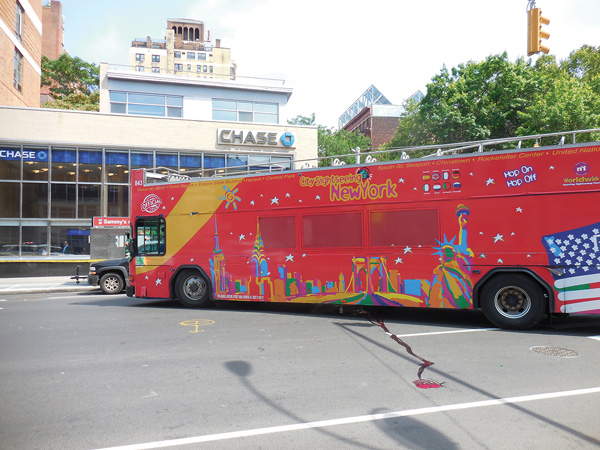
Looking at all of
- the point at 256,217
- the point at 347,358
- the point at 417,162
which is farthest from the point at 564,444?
the point at 256,217

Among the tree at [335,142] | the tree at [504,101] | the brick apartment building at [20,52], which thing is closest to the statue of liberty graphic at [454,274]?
the tree at [504,101]

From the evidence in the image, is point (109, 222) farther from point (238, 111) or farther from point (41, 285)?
point (238, 111)

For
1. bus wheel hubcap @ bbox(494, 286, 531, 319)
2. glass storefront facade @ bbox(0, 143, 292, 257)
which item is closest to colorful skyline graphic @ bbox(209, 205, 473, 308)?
bus wheel hubcap @ bbox(494, 286, 531, 319)

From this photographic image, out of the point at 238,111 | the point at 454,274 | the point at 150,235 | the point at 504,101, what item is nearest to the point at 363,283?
the point at 454,274

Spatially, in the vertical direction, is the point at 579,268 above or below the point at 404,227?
below

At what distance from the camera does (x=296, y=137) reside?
25.9m

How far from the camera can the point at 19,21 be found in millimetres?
26344

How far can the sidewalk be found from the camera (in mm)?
15656

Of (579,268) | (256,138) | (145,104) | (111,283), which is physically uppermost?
(145,104)

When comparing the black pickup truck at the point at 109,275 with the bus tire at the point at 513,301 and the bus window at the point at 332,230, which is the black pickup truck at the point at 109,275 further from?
the bus tire at the point at 513,301

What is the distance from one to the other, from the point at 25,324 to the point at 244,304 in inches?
199

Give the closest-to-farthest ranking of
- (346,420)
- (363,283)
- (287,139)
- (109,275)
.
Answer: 1. (346,420)
2. (363,283)
3. (109,275)
4. (287,139)

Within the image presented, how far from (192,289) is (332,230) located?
13.5 ft

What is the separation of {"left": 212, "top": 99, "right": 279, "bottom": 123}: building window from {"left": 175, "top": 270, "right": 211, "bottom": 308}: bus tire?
701 inches
